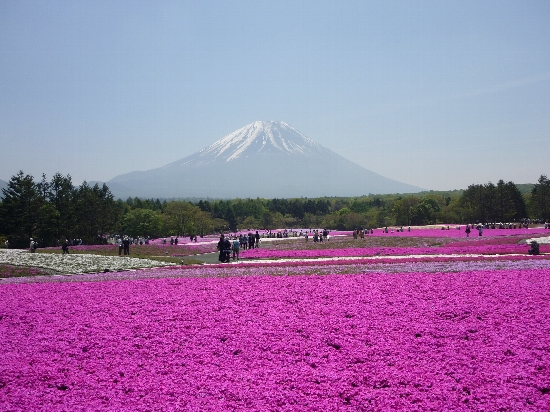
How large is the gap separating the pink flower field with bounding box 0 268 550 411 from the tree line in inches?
2711

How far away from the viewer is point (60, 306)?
16.1 metres

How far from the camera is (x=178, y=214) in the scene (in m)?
112

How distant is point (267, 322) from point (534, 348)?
687 cm

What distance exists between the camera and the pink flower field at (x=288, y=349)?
28.2ft

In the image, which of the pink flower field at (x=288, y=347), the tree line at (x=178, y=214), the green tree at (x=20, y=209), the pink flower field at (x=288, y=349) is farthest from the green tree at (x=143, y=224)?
the pink flower field at (x=288, y=349)

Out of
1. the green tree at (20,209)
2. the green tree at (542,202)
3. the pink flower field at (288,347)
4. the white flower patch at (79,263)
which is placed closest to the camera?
the pink flower field at (288,347)

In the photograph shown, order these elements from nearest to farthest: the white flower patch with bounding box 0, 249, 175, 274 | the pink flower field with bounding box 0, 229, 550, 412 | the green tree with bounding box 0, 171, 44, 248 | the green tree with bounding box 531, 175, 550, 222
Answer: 1. the pink flower field with bounding box 0, 229, 550, 412
2. the white flower patch with bounding box 0, 249, 175, 274
3. the green tree with bounding box 0, 171, 44, 248
4. the green tree with bounding box 531, 175, 550, 222

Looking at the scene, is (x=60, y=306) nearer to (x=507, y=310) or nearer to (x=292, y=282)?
(x=292, y=282)

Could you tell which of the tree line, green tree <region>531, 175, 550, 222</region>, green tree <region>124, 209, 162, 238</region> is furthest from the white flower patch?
green tree <region>531, 175, 550, 222</region>

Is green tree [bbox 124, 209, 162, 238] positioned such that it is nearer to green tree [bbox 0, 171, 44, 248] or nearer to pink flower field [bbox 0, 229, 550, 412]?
green tree [bbox 0, 171, 44, 248]

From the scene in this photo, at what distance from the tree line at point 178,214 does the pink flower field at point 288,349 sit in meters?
68.9

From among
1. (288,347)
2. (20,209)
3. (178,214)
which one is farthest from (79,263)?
(178,214)

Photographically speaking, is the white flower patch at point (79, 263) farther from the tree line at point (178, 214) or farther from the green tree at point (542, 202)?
the green tree at point (542, 202)

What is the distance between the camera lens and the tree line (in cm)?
7756
